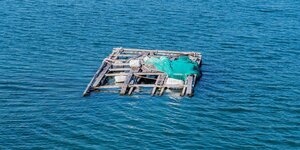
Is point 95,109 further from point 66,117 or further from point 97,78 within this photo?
point 97,78

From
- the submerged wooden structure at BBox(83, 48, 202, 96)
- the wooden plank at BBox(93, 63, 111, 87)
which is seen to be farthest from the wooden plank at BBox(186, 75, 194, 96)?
the wooden plank at BBox(93, 63, 111, 87)

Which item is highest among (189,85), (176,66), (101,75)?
(176,66)

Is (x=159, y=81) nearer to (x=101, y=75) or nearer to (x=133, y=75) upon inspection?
(x=133, y=75)

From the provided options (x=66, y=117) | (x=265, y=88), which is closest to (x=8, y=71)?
(x=66, y=117)

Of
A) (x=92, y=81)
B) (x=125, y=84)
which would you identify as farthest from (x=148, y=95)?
(x=92, y=81)

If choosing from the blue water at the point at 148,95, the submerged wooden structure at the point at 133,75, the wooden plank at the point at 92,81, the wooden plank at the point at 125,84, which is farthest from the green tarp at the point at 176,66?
the wooden plank at the point at 92,81
